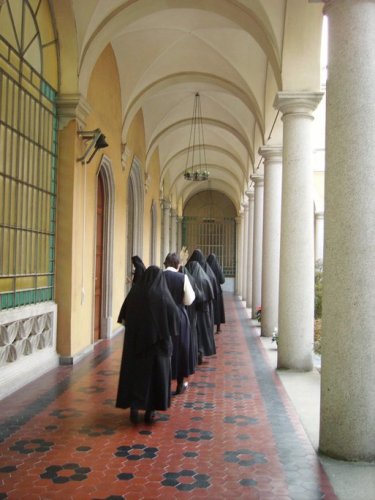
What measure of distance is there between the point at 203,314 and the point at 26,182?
338cm

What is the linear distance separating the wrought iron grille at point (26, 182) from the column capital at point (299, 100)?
3.44 m

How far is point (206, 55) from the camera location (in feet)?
38.0

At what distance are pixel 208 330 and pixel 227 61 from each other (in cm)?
622

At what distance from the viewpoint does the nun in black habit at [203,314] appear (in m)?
8.14

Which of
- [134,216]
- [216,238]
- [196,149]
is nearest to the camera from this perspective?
[134,216]

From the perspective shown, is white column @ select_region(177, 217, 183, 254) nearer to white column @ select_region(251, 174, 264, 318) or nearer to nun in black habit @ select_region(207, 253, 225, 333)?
white column @ select_region(251, 174, 264, 318)

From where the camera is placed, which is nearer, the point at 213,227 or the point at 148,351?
the point at 148,351

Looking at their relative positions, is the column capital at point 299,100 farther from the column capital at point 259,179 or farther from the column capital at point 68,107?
the column capital at point 259,179

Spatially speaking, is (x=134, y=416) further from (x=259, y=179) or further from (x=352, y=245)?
(x=259, y=179)

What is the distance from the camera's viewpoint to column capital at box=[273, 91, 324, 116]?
738 cm

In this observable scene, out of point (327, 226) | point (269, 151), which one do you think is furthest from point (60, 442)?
point (269, 151)

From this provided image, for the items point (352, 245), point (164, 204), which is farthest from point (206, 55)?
point (164, 204)

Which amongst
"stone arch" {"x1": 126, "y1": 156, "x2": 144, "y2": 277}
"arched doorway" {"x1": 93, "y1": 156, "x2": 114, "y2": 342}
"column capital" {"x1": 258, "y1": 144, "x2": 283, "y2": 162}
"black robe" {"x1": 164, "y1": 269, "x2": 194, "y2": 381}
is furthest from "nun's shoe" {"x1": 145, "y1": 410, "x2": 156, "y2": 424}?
Result: "stone arch" {"x1": 126, "y1": 156, "x2": 144, "y2": 277}

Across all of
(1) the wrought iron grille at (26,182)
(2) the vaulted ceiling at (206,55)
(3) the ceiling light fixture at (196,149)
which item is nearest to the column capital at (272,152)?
(2) the vaulted ceiling at (206,55)
